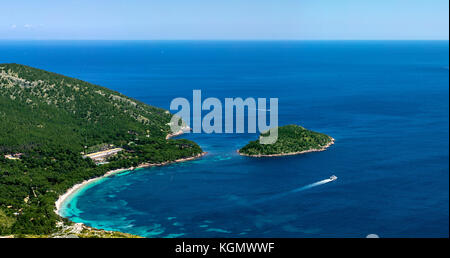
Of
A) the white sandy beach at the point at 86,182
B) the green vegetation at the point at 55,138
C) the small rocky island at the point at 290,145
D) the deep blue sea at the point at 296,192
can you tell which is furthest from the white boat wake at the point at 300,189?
the green vegetation at the point at 55,138

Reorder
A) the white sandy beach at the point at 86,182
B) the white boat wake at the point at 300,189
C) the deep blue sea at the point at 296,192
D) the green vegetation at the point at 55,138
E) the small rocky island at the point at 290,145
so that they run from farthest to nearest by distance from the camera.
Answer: the small rocky island at the point at 290,145 → the white boat wake at the point at 300,189 → the white sandy beach at the point at 86,182 → the green vegetation at the point at 55,138 → the deep blue sea at the point at 296,192

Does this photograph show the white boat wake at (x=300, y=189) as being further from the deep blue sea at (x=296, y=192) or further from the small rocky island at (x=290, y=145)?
the small rocky island at (x=290, y=145)

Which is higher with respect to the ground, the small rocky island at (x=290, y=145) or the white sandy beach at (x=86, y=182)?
the small rocky island at (x=290, y=145)

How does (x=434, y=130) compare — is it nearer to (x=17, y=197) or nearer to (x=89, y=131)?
(x=89, y=131)

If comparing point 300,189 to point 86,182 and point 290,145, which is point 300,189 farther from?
point 86,182

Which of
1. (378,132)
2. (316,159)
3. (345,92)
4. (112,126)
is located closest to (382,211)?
(316,159)

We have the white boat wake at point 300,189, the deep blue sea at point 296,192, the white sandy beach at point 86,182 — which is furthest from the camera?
the white boat wake at point 300,189

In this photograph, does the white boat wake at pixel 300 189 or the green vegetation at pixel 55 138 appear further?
the white boat wake at pixel 300 189
